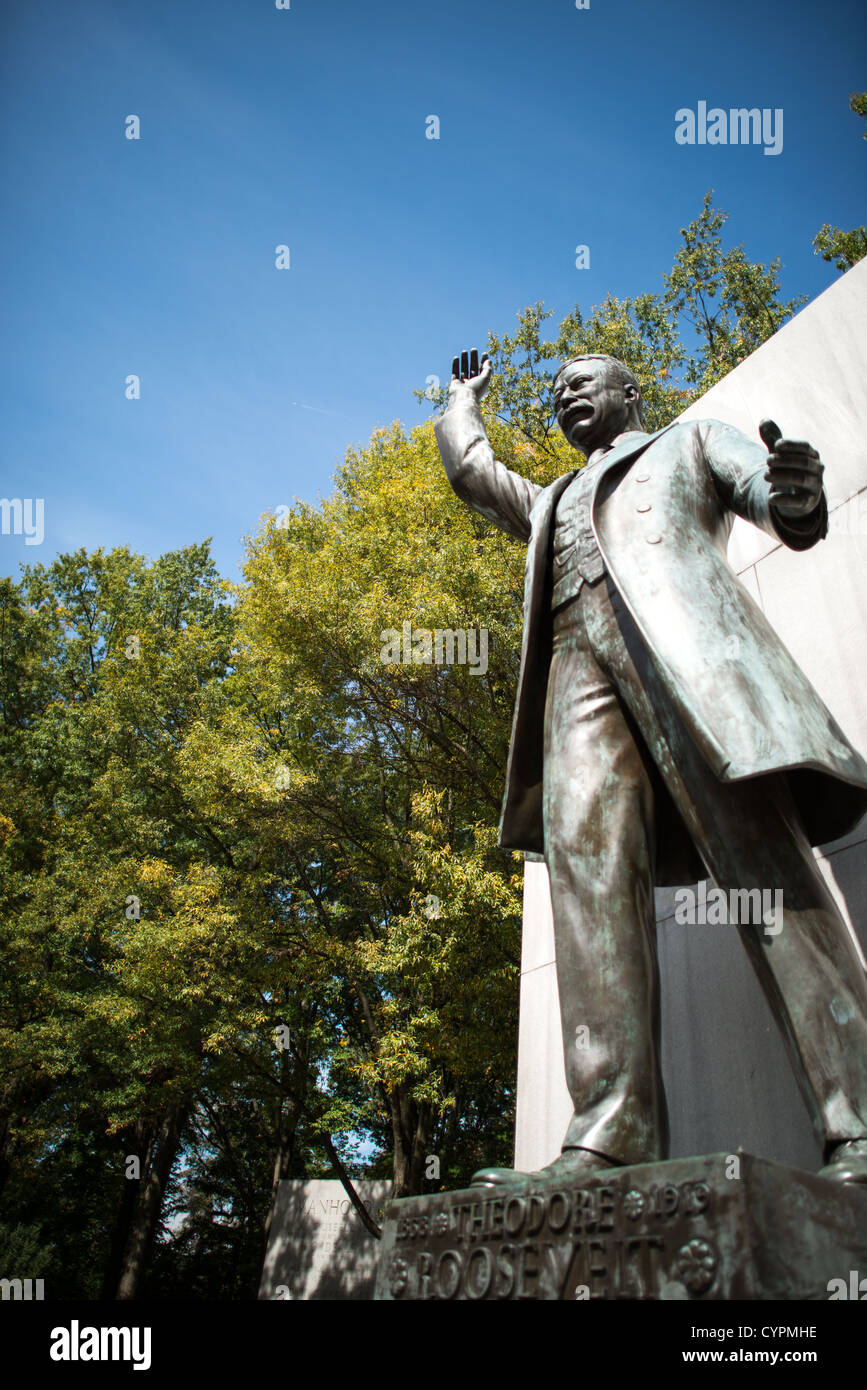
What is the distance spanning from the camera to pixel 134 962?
14750 millimetres

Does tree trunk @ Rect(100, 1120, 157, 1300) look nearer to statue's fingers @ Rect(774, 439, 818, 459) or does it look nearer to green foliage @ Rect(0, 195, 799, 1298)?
green foliage @ Rect(0, 195, 799, 1298)

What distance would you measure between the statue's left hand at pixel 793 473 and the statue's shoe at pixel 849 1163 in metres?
1.57

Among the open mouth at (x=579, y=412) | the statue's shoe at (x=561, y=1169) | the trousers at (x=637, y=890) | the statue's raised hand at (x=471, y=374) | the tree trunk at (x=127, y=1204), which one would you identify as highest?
the statue's raised hand at (x=471, y=374)

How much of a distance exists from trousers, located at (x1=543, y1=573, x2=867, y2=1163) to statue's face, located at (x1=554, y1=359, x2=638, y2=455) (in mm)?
898

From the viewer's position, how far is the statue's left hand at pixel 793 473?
260 cm

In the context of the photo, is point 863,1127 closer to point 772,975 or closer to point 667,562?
point 772,975

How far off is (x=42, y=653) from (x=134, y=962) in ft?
40.0

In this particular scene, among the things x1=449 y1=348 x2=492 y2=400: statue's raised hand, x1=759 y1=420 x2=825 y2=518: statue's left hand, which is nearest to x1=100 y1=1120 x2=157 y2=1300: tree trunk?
x1=449 y1=348 x2=492 y2=400: statue's raised hand

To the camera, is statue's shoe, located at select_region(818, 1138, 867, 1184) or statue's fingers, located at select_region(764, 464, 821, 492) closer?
statue's shoe, located at select_region(818, 1138, 867, 1184)

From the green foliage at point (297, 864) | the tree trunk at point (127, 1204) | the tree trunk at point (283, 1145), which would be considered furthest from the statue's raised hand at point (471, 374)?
the tree trunk at point (127, 1204)

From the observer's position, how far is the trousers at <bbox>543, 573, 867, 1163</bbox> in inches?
95.3

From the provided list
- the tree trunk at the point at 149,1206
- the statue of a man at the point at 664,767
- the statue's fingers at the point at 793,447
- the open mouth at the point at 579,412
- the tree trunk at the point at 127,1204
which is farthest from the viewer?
the tree trunk at the point at 127,1204

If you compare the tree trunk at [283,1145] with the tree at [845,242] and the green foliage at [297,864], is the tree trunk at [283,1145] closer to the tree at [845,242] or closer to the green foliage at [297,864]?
the green foliage at [297,864]

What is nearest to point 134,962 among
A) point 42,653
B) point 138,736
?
point 138,736
